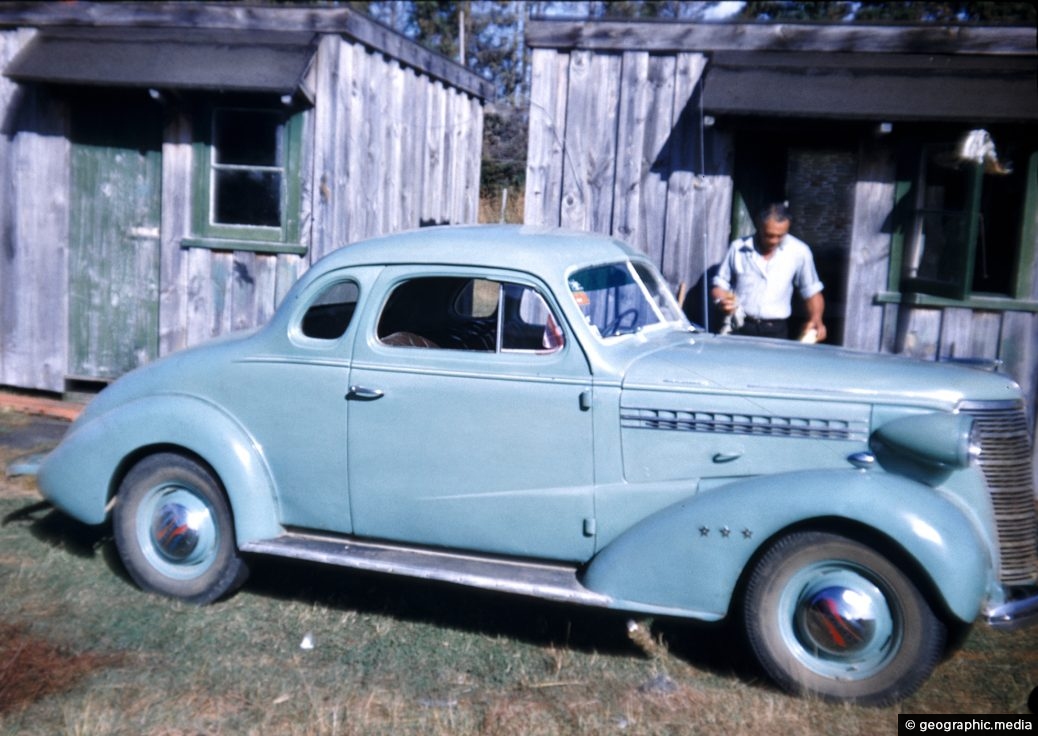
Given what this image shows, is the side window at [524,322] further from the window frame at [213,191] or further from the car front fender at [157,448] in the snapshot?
the window frame at [213,191]

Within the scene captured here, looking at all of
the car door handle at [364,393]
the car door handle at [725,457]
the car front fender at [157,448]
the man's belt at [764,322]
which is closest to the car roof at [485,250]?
the car door handle at [364,393]

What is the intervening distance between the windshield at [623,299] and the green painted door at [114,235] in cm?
497

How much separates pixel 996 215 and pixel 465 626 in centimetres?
474

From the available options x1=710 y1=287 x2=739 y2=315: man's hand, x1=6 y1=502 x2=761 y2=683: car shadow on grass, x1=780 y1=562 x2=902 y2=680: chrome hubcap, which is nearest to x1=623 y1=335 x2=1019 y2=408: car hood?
x1=780 y1=562 x2=902 y2=680: chrome hubcap

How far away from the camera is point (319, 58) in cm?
823

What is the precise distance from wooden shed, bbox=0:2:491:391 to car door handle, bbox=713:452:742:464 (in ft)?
15.3

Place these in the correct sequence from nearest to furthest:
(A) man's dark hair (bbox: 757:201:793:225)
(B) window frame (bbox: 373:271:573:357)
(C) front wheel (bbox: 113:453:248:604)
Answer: (B) window frame (bbox: 373:271:573:357)
(C) front wheel (bbox: 113:453:248:604)
(A) man's dark hair (bbox: 757:201:793:225)

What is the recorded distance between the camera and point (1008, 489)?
4371mm

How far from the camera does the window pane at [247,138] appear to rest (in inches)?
332

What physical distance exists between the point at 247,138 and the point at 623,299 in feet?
14.9

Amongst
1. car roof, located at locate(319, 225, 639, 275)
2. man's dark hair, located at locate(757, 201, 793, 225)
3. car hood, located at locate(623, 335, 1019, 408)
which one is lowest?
car hood, located at locate(623, 335, 1019, 408)

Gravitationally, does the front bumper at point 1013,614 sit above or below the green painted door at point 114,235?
below

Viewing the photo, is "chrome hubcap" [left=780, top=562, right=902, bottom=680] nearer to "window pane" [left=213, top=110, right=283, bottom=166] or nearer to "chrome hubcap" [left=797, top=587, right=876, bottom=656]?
"chrome hubcap" [left=797, top=587, right=876, bottom=656]

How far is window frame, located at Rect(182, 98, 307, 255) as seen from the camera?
8305 mm
